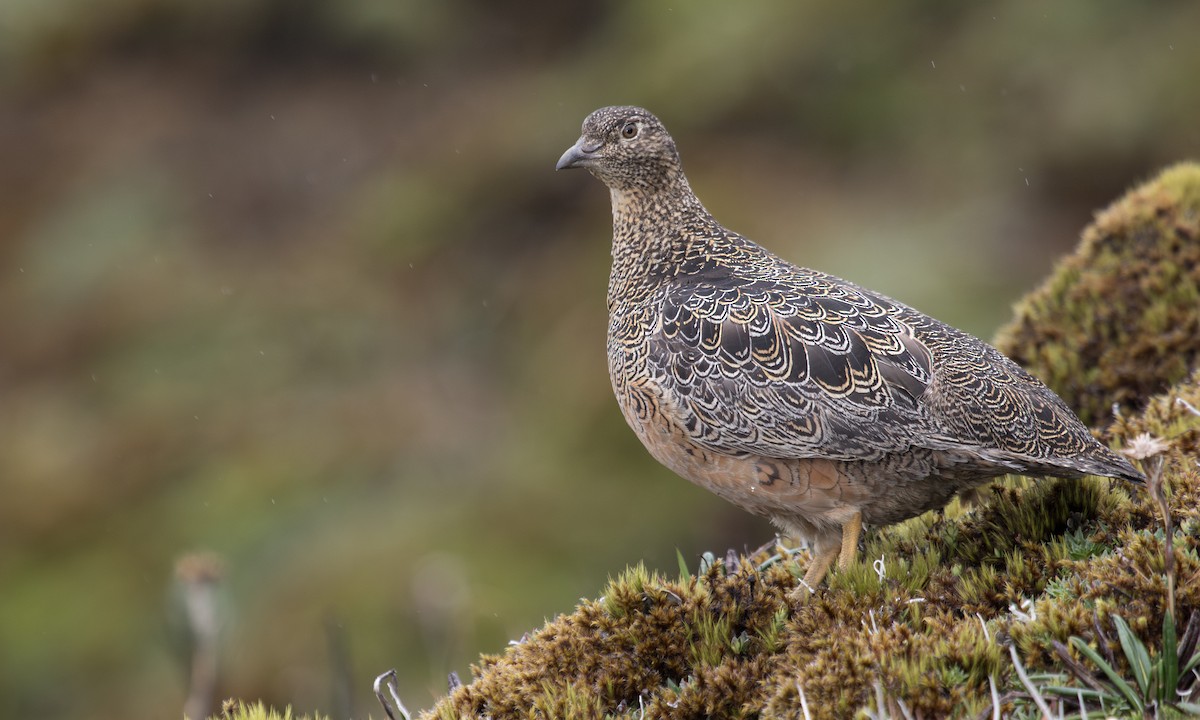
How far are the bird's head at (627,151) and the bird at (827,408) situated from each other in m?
1.12

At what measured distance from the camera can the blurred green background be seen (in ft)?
37.1

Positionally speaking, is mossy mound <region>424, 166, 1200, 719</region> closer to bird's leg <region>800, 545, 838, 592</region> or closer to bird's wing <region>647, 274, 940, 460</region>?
bird's leg <region>800, 545, 838, 592</region>

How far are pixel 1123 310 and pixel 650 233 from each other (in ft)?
9.35

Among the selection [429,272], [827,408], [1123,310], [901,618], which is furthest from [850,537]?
[429,272]

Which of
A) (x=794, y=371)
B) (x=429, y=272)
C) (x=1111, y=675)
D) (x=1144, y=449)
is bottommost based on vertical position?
(x=1111, y=675)

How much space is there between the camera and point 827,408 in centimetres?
547

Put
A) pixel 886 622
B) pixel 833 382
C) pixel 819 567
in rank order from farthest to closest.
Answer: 1. pixel 833 382
2. pixel 819 567
3. pixel 886 622

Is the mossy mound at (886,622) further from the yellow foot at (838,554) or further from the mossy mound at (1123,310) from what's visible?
the mossy mound at (1123,310)

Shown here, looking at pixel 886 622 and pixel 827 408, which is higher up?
pixel 827 408

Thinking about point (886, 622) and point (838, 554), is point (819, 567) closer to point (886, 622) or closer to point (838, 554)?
point (838, 554)

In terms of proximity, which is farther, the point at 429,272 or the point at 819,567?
the point at 429,272

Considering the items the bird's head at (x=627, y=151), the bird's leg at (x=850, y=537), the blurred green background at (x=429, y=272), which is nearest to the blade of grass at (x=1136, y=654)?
the bird's leg at (x=850, y=537)

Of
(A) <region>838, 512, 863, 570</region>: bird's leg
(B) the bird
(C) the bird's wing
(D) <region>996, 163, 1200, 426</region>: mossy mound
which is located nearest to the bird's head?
(B) the bird

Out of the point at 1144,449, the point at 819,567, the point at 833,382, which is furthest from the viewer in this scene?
the point at 833,382
